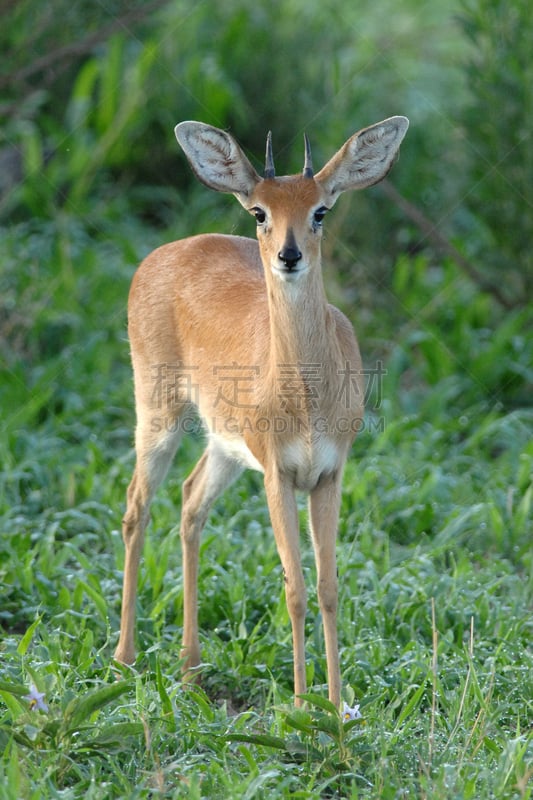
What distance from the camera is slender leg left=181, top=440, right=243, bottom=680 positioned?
4980 millimetres

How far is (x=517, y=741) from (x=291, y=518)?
1178 mm

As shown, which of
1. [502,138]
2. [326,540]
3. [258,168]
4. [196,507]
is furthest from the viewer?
[258,168]

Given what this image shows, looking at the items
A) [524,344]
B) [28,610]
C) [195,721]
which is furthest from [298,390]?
[524,344]

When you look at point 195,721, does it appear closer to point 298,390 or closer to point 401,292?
point 298,390

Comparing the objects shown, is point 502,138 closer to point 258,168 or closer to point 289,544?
point 258,168

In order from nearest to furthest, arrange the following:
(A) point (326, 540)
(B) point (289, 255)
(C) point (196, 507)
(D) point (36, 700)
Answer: (D) point (36, 700), (B) point (289, 255), (A) point (326, 540), (C) point (196, 507)

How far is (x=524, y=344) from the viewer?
24.3ft

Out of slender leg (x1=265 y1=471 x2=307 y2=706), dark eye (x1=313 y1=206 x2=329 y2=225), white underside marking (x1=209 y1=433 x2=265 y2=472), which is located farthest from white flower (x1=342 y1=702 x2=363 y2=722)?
dark eye (x1=313 y1=206 x2=329 y2=225)

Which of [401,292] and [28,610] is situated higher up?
[401,292]

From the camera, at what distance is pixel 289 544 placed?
14.5 ft

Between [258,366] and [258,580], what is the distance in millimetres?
1164

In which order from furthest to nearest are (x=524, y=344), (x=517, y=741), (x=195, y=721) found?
1. (x=524, y=344)
2. (x=195, y=721)
3. (x=517, y=741)

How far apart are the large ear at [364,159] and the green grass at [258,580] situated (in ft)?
5.46

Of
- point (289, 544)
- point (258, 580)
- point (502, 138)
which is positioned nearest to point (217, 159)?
point (289, 544)
